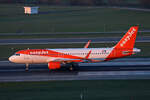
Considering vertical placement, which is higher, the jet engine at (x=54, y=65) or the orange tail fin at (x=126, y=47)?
the orange tail fin at (x=126, y=47)

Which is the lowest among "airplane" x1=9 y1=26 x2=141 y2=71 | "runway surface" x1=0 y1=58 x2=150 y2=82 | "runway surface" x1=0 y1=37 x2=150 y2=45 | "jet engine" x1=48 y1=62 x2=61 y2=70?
"runway surface" x1=0 y1=58 x2=150 y2=82

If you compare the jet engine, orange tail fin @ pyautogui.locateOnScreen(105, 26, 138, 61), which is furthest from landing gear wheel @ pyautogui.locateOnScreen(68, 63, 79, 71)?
orange tail fin @ pyautogui.locateOnScreen(105, 26, 138, 61)

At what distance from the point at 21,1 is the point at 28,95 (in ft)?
264

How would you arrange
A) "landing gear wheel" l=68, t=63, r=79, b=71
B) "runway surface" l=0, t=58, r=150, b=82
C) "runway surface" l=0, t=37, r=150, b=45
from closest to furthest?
1. "runway surface" l=0, t=58, r=150, b=82
2. "landing gear wheel" l=68, t=63, r=79, b=71
3. "runway surface" l=0, t=37, r=150, b=45

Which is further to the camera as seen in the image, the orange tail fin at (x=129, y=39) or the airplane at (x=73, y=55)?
the orange tail fin at (x=129, y=39)

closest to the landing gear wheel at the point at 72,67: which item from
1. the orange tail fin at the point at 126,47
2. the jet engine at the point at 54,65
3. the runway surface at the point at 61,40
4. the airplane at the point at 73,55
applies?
the airplane at the point at 73,55

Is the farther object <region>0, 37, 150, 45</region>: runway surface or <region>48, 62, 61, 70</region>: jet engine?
<region>0, 37, 150, 45</region>: runway surface

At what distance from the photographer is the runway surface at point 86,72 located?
2764cm

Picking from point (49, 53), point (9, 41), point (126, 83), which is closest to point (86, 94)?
point (126, 83)

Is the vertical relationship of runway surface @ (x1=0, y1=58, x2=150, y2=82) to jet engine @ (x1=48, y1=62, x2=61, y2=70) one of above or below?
below

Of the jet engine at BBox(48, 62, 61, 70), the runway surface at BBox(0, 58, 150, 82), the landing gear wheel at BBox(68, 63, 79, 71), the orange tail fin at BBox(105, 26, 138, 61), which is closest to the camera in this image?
the runway surface at BBox(0, 58, 150, 82)

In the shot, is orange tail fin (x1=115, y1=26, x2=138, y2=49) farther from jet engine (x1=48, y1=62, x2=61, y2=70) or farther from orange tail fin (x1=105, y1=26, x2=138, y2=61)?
jet engine (x1=48, y1=62, x2=61, y2=70)

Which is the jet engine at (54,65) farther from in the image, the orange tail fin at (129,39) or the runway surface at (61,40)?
the runway surface at (61,40)

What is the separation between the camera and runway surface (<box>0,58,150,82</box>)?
2764cm
